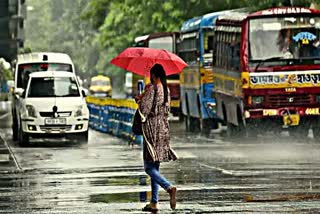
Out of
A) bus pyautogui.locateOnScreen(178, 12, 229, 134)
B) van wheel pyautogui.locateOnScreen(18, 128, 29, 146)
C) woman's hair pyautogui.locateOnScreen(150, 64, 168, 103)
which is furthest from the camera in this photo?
bus pyautogui.locateOnScreen(178, 12, 229, 134)

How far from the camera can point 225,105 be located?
32156 millimetres

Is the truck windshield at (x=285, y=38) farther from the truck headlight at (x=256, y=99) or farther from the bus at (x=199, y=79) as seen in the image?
the bus at (x=199, y=79)

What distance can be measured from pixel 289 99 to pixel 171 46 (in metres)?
17.5

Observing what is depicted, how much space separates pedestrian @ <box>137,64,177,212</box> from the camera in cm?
1480

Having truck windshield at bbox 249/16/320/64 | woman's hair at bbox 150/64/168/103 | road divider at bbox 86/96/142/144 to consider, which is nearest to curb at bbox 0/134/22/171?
road divider at bbox 86/96/142/144

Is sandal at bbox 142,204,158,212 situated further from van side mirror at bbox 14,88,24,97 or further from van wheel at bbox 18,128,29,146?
van side mirror at bbox 14,88,24,97

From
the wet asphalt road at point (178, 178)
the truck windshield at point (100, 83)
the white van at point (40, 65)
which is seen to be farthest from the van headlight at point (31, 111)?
the truck windshield at point (100, 83)

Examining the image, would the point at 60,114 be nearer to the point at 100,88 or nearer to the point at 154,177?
the point at 154,177

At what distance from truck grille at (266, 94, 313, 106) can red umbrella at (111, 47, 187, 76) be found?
13513 millimetres

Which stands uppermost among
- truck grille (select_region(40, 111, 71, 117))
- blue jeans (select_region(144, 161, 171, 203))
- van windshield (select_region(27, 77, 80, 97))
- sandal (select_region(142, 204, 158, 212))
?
blue jeans (select_region(144, 161, 171, 203))

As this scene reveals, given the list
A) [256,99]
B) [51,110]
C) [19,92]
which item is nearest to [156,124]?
[51,110]

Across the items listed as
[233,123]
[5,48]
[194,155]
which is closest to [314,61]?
[233,123]

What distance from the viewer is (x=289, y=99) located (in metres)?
29.4

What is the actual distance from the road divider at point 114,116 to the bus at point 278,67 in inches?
111
